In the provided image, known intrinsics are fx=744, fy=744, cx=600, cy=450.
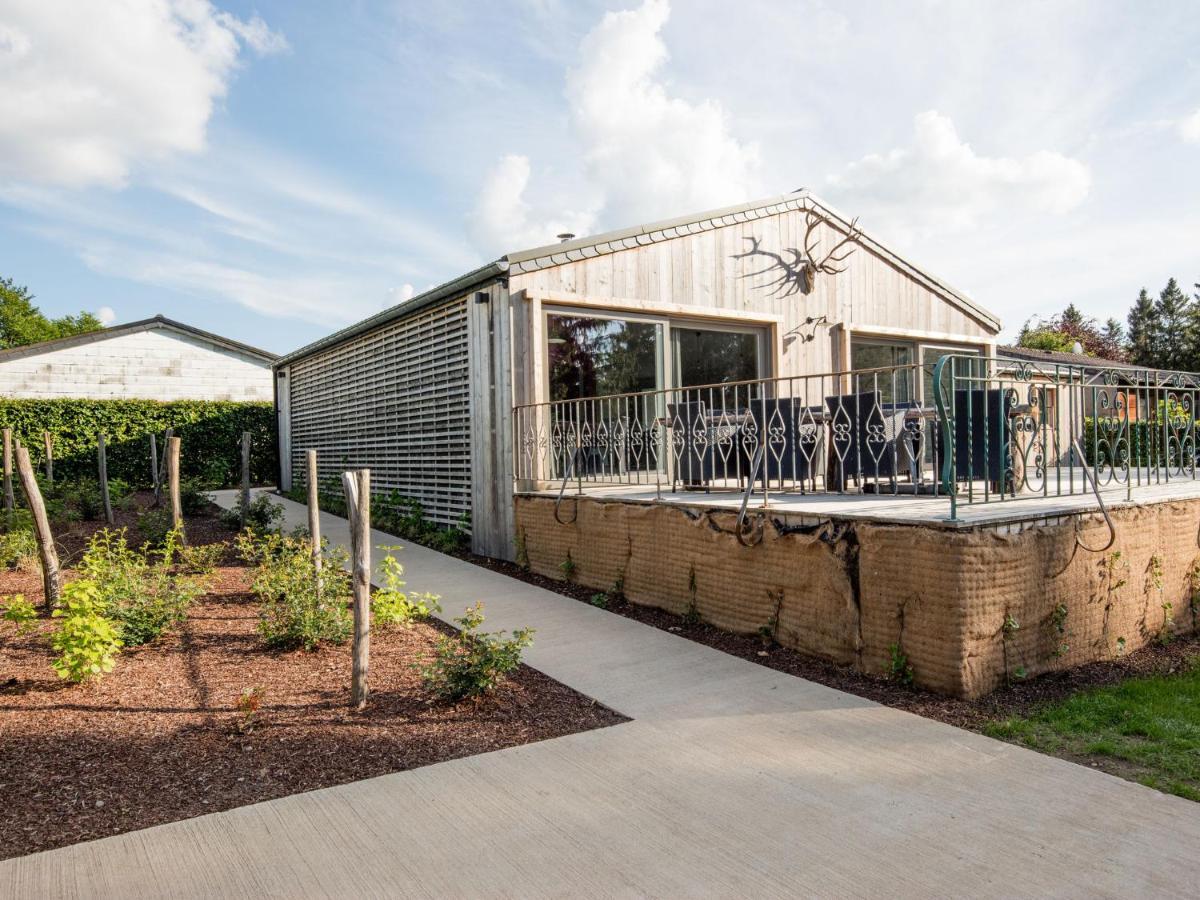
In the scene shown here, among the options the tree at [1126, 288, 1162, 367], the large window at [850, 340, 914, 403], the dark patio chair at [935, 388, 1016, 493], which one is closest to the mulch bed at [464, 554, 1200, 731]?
the dark patio chair at [935, 388, 1016, 493]

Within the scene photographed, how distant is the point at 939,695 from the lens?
3.97 m

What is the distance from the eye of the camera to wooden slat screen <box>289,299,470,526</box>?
8859 mm

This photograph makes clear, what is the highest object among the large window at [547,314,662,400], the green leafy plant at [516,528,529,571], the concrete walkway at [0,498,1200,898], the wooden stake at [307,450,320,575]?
the large window at [547,314,662,400]

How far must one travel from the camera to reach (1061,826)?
2.64m

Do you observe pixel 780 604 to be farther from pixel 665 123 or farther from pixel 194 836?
pixel 665 123

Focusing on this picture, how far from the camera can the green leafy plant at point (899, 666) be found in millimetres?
4113

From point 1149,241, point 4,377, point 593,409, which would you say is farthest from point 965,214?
point 4,377

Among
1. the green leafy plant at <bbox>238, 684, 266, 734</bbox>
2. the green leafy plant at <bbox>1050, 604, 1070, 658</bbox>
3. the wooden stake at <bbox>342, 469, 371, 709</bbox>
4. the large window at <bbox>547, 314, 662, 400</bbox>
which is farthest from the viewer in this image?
the large window at <bbox>547, 314, 662, 400</bbox>

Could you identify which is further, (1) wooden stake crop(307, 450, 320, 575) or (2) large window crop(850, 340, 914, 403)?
(2) large window crop(850, 340, 914, 403)

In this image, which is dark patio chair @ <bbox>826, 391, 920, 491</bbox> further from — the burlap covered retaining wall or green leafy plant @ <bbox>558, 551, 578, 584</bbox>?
green leafy plant @ <bbox>558, 551, 578, 584</bbox>

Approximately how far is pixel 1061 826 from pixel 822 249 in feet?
28.6

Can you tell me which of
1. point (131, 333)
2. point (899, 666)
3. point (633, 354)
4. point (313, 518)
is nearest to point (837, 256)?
point (633, 354)

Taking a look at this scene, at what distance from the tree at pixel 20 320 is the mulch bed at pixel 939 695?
53.1 meters

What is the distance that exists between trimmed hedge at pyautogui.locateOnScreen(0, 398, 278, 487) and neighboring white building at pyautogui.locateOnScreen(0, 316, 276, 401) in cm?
199
